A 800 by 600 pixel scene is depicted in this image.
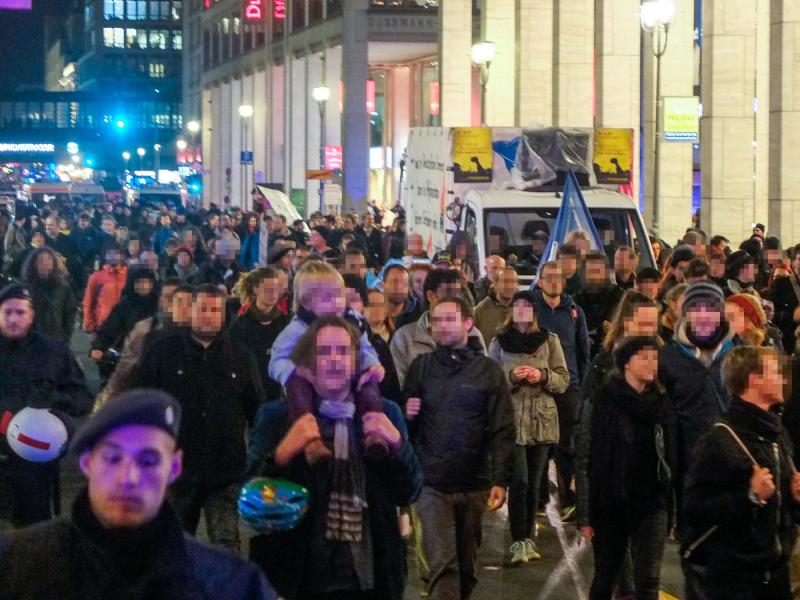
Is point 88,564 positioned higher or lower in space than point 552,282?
lower

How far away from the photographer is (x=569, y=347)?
10734 millimetres

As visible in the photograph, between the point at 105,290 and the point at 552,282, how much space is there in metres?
6.50

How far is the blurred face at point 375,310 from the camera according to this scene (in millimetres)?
10297

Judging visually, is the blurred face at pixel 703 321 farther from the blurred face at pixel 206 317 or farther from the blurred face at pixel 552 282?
the blurred face at pixel 552 282

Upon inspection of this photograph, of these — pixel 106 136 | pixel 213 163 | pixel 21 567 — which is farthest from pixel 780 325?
pixel 106 136

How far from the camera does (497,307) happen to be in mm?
11445

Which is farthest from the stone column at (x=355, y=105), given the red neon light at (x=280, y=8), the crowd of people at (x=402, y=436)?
the crowd of people at (x=402, y=436)

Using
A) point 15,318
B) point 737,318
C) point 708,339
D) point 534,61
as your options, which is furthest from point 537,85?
point 15,318

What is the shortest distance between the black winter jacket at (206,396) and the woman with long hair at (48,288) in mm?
6213

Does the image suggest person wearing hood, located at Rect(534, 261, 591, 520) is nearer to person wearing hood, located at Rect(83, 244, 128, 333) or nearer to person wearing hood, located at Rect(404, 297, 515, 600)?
person wearing hood, located at Rect(404, 297, 515, 600)

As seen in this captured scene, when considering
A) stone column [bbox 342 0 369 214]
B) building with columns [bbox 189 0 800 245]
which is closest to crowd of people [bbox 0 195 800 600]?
building with columns [bbox 189 0 800 245]

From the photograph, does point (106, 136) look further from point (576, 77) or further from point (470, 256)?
Answer: point (470, 256)

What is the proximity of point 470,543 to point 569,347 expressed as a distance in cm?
327

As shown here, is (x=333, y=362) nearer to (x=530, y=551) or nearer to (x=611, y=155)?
(x=530, y=551)
